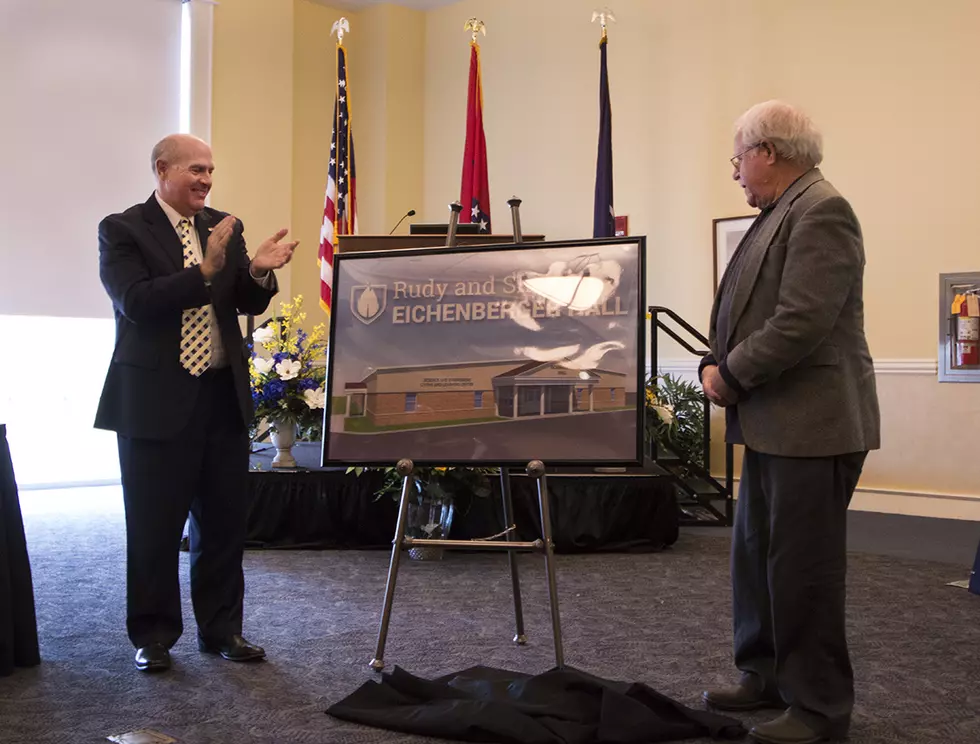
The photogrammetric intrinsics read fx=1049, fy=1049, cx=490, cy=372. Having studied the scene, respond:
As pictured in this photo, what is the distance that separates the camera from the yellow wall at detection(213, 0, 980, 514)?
636cm

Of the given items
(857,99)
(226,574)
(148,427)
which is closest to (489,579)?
(226,574)

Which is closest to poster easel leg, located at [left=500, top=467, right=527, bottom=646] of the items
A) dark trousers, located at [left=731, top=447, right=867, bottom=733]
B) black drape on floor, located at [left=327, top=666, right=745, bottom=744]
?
black drape on floor, located at [left=327, top=666, right=745, bottom=744]

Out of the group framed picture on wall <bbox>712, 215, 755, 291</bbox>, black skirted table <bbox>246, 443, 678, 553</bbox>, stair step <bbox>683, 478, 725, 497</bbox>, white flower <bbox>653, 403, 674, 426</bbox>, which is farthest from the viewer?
framed picture on wall <bbox>712, 215, 755, 291</bbox>

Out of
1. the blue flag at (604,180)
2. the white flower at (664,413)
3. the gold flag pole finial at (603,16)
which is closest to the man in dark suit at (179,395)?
the white flower at (664,413)

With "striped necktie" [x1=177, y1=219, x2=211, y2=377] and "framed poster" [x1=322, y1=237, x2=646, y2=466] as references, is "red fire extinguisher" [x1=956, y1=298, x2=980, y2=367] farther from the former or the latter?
"striped necktie" [x1=177, y1=219, x2=211, y2=377]

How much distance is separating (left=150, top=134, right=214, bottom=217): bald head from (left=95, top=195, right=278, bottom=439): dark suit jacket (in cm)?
6

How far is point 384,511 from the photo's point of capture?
498 centimetres

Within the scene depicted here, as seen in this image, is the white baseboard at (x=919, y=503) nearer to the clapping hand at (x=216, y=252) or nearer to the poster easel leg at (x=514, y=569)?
the poster easel leg at (x=514, y=569)

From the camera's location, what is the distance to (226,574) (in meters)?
3.07

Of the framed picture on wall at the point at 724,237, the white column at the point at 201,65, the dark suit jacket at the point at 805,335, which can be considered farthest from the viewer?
the white column at the point at 201,65

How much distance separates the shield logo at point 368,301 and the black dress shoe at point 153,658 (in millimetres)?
1087

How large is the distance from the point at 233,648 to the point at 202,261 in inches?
44.0

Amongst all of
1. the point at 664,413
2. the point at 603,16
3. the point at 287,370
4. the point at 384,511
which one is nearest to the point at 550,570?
the point at 384,511

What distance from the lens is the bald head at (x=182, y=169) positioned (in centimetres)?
297
